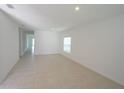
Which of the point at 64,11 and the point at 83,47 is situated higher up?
the point at 64,11

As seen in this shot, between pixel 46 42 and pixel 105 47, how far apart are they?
672 centimetres

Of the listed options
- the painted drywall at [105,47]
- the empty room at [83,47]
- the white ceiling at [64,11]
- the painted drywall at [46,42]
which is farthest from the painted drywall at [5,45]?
the painted drywall at [46,42]

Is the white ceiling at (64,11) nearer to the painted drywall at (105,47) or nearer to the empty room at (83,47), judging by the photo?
the empty room at (83,47)

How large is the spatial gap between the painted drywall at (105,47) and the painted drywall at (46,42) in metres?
4.58

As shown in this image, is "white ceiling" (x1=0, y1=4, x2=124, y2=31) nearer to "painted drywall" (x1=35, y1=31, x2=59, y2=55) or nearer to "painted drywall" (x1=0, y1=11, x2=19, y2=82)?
"painted drywall" (x1=0, y1=11, x2=19, y2=82)

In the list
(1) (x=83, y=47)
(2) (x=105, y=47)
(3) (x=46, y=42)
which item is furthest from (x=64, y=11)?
(3) (x=46, y=42)

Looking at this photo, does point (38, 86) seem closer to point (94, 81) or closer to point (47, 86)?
point (47, 86)

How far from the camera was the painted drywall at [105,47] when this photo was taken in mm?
3440

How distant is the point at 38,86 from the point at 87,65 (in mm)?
2843

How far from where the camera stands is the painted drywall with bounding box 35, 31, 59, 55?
9.88 m

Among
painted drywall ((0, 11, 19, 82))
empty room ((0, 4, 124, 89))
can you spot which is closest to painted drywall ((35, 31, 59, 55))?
empty room ((0, 4, 124, 89))

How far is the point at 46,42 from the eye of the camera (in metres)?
10.1

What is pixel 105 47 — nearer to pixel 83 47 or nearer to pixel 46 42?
pixel 83 47
